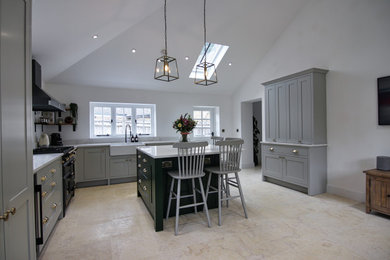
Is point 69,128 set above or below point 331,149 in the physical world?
above

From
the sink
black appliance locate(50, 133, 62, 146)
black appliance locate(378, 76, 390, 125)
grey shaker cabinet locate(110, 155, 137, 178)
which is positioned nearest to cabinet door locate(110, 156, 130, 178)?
grey shaker cabinet locate(110, 155, 137, 178)

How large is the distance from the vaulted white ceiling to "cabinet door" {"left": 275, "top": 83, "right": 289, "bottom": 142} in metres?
1.47

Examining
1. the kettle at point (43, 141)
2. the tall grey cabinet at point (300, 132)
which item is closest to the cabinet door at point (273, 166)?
the tall grey cabinet at point (300, 132)

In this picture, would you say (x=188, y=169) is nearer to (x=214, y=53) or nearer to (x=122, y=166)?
(x=122, y=166)

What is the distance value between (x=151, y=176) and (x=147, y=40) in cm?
284

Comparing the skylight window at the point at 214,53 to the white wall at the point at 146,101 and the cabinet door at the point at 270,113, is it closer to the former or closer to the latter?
the white wall at the point at 146,101

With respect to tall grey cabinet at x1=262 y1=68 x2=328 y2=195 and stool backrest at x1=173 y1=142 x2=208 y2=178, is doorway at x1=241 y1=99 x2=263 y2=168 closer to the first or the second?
tall grey cabinet at x1=262 y1=68 x2=328 y2=195

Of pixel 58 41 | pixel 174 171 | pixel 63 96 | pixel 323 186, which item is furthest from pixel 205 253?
pixel 63 96

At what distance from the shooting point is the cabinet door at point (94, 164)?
14.2ft

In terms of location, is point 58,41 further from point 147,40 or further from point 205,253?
point 205,253

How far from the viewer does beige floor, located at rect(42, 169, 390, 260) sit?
78.5 inches

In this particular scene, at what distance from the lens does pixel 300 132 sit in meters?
3.82

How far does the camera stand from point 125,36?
3.93 meters

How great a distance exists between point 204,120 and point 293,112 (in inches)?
116
